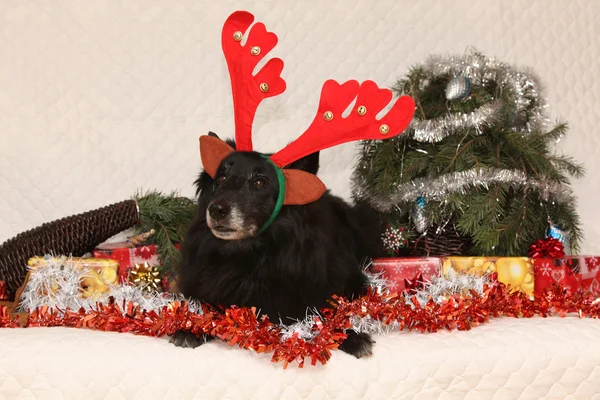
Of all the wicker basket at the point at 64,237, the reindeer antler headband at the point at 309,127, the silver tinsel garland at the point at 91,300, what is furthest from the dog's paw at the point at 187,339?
the wicker basket at the point at 64,237

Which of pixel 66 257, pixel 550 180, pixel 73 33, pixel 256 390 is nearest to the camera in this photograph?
pixel 256 390

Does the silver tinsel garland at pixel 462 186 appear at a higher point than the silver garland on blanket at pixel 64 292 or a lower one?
higher

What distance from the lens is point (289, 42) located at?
2.19m

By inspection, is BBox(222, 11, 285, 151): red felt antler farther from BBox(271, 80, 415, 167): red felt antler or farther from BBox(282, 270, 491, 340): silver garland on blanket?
BBox(282, 270, 491, 340): silver garland on blanket

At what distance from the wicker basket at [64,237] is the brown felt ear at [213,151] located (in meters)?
0.56

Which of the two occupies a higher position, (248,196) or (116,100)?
(116,100)

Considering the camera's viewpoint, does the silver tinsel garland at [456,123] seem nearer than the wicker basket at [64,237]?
No

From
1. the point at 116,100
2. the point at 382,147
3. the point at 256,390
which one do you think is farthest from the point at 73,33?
the point at 256,390

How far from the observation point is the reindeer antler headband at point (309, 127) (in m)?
1.26

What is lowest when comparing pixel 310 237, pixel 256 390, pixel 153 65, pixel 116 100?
pixel 256 390

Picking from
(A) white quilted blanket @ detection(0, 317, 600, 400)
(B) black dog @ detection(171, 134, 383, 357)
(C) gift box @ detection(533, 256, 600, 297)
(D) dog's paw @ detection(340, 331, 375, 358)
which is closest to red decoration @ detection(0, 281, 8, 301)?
(A) white quilted blanket @ detection(0, 317, 600, 400)

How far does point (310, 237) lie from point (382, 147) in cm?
65

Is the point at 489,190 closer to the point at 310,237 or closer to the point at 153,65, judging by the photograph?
the point at 310,237

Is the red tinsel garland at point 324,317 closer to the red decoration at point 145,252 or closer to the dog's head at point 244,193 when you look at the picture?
the dog's head at point 244,193
